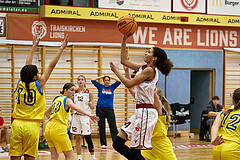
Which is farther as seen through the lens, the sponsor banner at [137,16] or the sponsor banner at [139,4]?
the sponsor banner at [139,4]

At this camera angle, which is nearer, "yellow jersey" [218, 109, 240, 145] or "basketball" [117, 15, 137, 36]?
"yellow jersey" [218, 109, 240, 145]

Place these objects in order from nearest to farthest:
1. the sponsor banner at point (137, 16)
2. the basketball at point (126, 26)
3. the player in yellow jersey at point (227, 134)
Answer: the player in yellow jersey at point (227, 134) → the basketball at point (126, 26) → the sponsor banner at point (137, 16)

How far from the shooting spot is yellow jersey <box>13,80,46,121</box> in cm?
485

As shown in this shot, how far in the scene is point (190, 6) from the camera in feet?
45.8

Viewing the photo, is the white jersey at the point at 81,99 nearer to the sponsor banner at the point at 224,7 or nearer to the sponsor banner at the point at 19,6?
the sponsor banner at the point at 19,6

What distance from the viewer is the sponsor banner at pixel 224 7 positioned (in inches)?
558

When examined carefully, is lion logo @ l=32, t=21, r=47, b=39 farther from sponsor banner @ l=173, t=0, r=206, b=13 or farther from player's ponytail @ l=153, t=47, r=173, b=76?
player's ponytail @ l=153, t=47, r=173, b=76

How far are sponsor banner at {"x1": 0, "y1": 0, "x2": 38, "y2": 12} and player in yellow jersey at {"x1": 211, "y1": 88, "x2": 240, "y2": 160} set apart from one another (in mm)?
9035

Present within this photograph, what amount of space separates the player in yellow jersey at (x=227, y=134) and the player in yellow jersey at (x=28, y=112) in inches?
81.2

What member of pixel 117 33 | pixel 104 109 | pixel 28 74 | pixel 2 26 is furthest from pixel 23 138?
pixel 117 33

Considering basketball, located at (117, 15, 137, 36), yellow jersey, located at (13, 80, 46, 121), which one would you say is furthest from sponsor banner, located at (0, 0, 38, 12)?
yellow jersey, located at (13, 80, 46, 121)

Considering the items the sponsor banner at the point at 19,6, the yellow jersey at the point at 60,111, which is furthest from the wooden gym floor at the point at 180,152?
the sponsor banner at the point at 19,6

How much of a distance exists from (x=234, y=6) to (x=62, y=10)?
6.37 m

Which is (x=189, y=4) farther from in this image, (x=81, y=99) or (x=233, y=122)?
(x=233, y=122)
